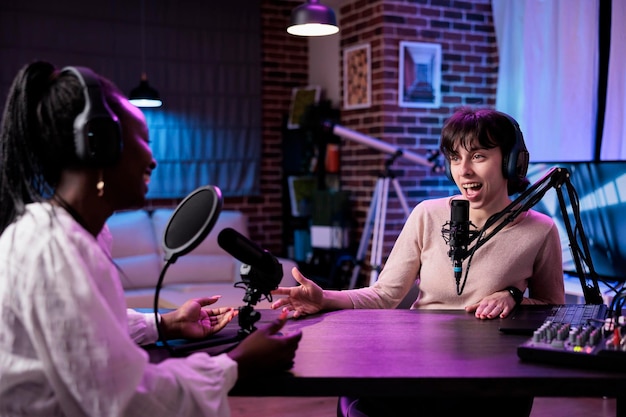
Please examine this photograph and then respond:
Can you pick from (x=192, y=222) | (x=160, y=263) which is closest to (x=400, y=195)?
(x=160, y=263)

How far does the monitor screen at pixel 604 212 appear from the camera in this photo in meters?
3.58

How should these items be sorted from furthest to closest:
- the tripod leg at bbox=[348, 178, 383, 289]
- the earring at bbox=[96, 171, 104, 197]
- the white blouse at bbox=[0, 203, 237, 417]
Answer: the tripod leg at bbox=[348, 178, 383, 289] < the earring at bbox=[96, 171, 104, 197] < the white blouse at bbox=[0, 203, 237, 417]

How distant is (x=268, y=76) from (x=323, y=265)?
1.67 meters

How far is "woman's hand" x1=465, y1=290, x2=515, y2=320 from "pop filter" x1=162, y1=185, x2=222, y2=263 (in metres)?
0.80

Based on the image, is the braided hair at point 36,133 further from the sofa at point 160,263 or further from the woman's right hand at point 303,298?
the sofa at point 160,263

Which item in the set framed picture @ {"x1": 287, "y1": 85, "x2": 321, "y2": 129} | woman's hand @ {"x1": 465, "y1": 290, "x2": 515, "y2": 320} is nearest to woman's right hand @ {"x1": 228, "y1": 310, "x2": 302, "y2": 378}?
woman's hand @ {"x1": 465, "y1": 290, "x2": 515, "y2": 320}

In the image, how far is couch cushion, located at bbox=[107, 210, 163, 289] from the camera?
4.85 m

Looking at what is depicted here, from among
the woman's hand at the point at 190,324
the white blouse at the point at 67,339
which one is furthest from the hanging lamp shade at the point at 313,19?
the white blouse at the point at 67,339

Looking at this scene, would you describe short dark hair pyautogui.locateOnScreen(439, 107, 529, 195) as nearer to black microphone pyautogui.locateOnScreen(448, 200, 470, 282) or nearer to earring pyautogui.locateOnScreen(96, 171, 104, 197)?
black microphone pyautogui.locateOnScreen(448, 200, 470, 282)

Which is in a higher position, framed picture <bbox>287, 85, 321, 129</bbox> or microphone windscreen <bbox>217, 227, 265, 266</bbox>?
framed picture <bbox>287, 85, 321, 129</bbox>

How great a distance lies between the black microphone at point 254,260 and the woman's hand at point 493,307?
A: 1.84 ft

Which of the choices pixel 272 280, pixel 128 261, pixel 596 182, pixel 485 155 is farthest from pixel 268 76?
pixel 272 280

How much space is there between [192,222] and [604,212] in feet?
9.40

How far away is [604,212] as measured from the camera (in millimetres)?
3656
